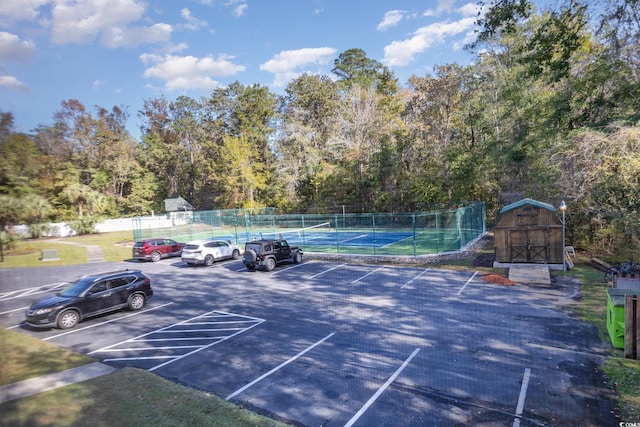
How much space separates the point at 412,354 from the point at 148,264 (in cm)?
2173

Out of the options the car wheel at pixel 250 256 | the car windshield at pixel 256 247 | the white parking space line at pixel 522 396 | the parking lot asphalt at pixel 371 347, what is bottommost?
the white parking space line at pixel 522 396

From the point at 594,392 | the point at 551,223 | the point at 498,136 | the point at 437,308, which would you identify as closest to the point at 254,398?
the point at 594,392

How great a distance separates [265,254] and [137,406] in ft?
44.8

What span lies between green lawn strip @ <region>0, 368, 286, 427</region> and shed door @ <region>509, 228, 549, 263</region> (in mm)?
16702

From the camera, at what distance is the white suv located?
2288 centimetres

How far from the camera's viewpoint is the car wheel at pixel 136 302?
1382 cm

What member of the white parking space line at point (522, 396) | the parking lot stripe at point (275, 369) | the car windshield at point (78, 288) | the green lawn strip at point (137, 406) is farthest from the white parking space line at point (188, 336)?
the white parking space line at point (522, 396)

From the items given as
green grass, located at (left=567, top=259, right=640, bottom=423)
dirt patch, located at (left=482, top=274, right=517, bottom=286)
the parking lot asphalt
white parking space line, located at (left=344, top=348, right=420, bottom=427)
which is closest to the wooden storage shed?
dirt patch, located at (left=482, top=274, right=517, bottom=286)

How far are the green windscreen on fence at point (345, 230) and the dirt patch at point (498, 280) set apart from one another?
5925mm

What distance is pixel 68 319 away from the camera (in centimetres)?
→ 1213

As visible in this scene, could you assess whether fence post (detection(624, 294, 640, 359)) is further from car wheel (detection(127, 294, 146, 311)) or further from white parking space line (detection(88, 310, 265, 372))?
car wheel (detection(127, 294, 146, 311))

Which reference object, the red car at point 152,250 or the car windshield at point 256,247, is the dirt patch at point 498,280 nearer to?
the car windshield at point 256,247

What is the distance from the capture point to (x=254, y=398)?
7.24 meters

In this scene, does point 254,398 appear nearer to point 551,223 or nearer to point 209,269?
point 209,269
